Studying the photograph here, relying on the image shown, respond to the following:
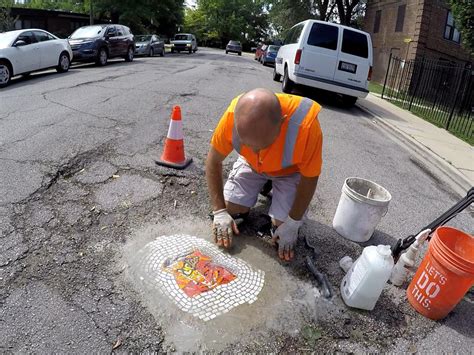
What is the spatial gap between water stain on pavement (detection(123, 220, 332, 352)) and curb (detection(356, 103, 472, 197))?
381cm

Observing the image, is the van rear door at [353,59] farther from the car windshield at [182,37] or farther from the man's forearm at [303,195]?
the car windshield at [182,37]

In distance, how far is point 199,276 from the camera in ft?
8.73

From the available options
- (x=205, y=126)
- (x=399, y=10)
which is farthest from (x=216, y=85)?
(x=399, y=10)

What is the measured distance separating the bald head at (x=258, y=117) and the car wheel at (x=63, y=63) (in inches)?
438

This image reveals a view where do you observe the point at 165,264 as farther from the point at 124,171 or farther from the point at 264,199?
the point at 124,171

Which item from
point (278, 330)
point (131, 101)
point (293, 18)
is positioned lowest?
point (278, 330)

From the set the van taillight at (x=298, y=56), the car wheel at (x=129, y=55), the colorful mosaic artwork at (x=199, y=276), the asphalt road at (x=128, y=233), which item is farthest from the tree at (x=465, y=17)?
the colorful mosaic artwork at (x=199, y=276)

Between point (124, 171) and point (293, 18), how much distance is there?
1203 inches

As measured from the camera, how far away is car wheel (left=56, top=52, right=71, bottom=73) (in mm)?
11492

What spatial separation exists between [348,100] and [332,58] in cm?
179

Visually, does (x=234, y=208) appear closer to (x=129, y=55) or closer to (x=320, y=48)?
(x=320, y=48)

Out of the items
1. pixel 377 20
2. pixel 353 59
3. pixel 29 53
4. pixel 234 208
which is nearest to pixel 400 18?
pixel 377 20

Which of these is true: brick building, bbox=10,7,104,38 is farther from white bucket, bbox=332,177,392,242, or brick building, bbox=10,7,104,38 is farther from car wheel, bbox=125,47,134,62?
white bucket, bbox=332,177,392,242

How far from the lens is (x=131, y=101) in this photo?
735 centimetres
